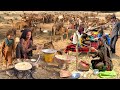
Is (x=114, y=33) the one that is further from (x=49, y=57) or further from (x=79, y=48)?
(x=49, y=57)

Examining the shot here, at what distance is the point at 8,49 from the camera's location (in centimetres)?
526

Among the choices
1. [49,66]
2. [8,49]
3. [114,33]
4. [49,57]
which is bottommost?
[49,66]

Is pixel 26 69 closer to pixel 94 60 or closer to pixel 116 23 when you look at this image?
pixel 94 60

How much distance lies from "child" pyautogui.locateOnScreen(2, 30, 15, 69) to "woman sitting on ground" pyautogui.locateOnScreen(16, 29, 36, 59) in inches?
5.0

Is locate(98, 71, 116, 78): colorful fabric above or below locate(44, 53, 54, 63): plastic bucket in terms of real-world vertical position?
below

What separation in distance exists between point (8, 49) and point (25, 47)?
0.35 metres

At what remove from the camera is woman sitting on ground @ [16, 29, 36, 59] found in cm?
525

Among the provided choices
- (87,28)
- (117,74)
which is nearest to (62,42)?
(87,28)

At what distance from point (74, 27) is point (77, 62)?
72cm

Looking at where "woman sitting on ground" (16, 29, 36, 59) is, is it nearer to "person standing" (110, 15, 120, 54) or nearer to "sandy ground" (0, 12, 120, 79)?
"sandy ground" (0, 12, 120, 79)

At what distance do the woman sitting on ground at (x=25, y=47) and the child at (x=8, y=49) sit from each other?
0.42 feet

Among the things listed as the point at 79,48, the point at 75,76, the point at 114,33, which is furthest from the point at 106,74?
the point at 114,33

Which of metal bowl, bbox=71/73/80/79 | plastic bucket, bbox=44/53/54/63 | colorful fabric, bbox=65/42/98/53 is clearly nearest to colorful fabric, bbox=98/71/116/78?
metal bowl, bbox=71/73/80/79

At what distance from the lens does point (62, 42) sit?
529cm
